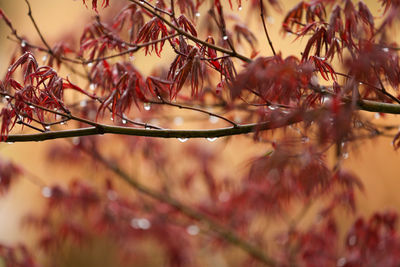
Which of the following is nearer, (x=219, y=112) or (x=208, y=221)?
(x=219, y=112)

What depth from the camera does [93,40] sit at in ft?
5.16

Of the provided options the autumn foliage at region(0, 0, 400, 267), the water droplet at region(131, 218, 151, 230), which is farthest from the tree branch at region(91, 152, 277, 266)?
the water droplet at region(131, 218, 151, 230)

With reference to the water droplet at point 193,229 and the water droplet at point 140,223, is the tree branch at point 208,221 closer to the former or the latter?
the water droplet at point 193,229

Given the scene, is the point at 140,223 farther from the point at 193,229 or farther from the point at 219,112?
the point at 219,112

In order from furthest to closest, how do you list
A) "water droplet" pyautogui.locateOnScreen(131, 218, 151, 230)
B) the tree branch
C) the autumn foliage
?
"water droplet" pyautogui.locateOnScreen(131, 218, 151, 230) → the tree branch → the autumn foliage

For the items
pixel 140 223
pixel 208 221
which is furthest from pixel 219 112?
pixel 140 223

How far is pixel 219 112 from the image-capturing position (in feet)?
6.30

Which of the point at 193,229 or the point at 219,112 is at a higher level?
the point at 219,112

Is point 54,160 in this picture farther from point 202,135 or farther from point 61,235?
point 202,135

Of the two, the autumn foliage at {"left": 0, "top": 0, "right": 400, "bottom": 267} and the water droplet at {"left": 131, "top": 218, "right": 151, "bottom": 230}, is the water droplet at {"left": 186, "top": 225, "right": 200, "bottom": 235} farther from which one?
the water droplet at {"left": 131, "top": 218, "right": 151, "bottom": 230}

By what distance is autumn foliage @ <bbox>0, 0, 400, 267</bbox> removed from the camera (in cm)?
115

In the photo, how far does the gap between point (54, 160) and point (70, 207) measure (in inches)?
21.5

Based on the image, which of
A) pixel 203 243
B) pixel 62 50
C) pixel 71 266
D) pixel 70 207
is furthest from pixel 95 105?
pixel 71 266

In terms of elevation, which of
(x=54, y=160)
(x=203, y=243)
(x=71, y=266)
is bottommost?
(x=71, y=266)
